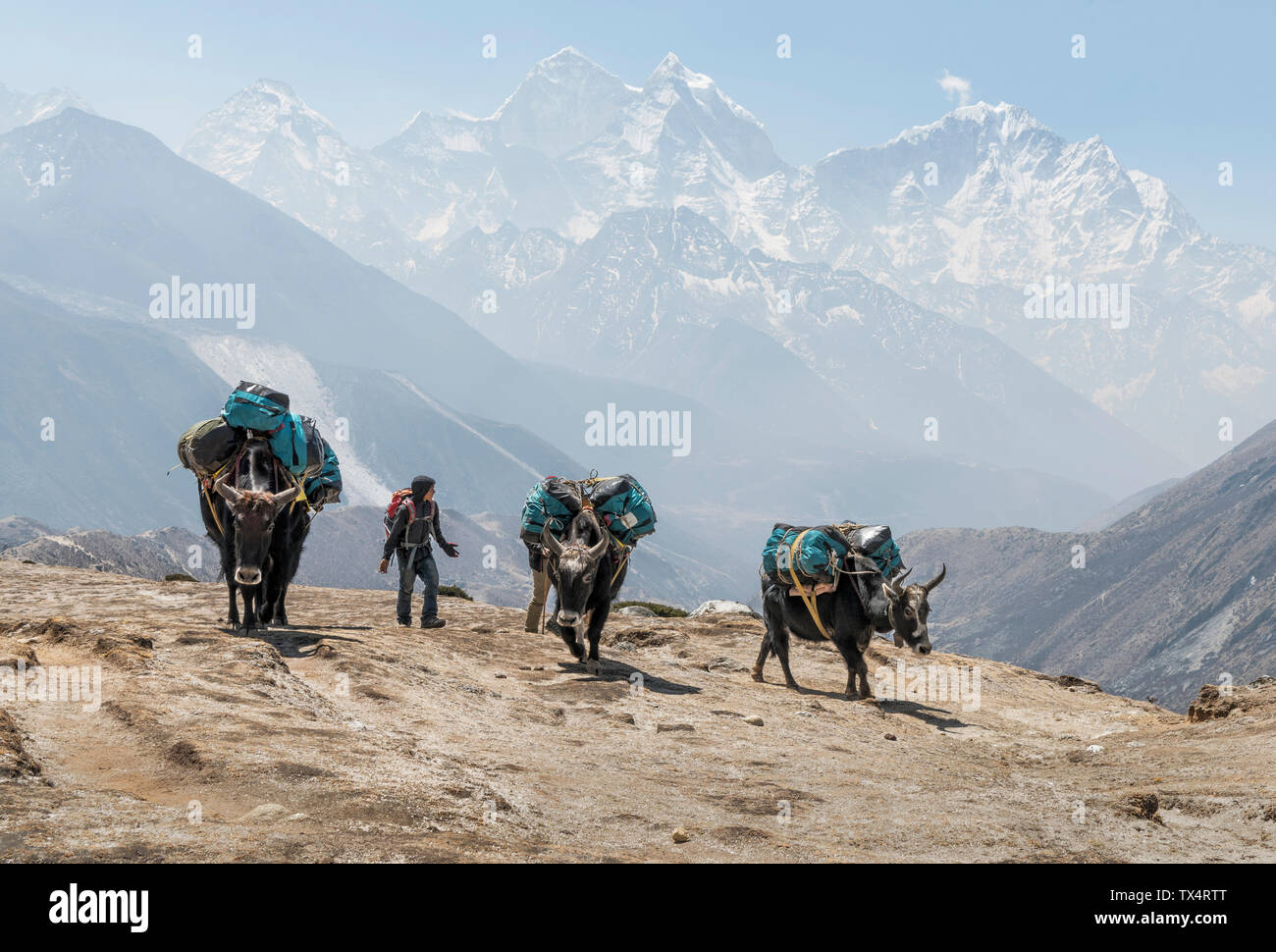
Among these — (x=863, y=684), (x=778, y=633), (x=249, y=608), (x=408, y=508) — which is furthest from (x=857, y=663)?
(x=249, y=608)

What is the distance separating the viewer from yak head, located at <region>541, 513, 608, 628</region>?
1545 cm

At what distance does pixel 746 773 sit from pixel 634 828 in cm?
296

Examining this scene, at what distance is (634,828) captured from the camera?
7.72m

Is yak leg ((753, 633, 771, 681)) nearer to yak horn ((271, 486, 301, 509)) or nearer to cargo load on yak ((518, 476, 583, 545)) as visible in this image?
cargo load on yak ((518, 476, 583, 545))

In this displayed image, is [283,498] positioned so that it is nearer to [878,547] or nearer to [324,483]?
[324,483]

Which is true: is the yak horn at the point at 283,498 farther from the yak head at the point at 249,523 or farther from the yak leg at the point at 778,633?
the yak leg at the point at 778,633

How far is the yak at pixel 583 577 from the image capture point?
15477 mm

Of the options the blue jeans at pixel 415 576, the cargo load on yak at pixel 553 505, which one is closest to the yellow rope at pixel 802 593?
the cargo load on yak at pixel 553 505

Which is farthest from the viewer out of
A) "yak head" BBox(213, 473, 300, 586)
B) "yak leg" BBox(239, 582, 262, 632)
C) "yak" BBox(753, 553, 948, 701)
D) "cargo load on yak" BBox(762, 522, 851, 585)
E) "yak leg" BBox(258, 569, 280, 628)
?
"cargo load on yak" BBox(762, 522, 851, 585)

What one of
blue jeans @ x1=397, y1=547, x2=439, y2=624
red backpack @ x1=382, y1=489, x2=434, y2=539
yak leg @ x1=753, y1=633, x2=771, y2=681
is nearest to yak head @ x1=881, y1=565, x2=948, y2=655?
yak leg @ x1=753, y1=633, x2=771, y2=681
